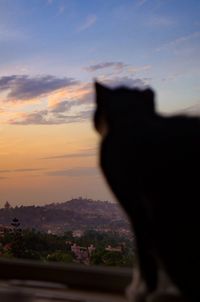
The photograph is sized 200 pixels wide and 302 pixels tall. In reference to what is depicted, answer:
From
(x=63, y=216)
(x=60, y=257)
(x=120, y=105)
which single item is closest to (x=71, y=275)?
(x=60, y=257)

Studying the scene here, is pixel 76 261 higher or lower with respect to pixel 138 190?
lower

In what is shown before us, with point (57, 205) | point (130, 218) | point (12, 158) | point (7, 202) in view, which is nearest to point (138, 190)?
point (130, 218)

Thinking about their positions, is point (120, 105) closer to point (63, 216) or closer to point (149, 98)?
point (149, 98)

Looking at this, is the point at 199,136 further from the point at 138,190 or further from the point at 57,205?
the point at 57,205

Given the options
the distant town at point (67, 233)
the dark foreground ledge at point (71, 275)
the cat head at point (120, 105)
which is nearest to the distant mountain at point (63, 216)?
the distant town at point (67, 233)

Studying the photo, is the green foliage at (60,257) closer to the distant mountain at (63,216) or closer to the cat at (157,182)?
the distant mountain at (63,216)

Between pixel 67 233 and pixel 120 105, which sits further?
pixel 67 233

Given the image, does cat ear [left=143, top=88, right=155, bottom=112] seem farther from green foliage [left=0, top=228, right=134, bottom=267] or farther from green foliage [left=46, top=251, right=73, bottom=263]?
green foliage [left=46, top=251, right=73, bottom=263]

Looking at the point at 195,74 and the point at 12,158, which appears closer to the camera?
the point at 195,74
